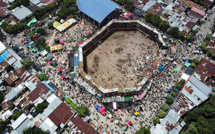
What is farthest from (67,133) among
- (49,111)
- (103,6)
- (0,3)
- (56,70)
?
(0,3)

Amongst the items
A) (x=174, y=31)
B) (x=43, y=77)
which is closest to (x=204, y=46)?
(x=174, y=31)

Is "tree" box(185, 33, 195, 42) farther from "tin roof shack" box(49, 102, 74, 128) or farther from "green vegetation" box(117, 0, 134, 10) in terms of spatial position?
"tin roof shack" box(49, 102, 74, 128)

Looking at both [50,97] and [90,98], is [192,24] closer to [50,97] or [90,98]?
[90,98]

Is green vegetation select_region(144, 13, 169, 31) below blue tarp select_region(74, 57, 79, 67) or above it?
above

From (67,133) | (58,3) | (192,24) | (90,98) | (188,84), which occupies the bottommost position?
(67,133)

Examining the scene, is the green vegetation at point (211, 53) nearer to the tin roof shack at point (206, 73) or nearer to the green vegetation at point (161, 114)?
the tin roof shack at point (206, 73)

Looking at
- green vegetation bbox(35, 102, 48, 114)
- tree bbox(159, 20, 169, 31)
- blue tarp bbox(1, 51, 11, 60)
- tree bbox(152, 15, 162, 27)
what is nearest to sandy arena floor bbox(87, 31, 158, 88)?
tree bbox(152, 15, 162, 27)

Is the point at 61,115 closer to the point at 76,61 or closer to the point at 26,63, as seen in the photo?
the point at 76,61
